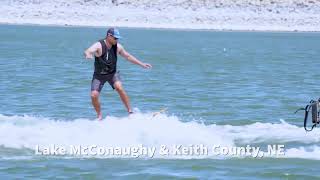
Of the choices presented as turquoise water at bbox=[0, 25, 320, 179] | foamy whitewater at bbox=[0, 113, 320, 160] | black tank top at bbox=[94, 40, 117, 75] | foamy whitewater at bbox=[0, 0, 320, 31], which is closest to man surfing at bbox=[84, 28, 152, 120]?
black tank top at bbox=[94, 40, 117, 75]

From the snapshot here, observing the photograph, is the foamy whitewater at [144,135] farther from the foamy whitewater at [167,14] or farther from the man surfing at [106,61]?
the foamy whitewater at [167,14]

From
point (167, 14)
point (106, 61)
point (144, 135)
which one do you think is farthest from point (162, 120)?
point (167, 14)

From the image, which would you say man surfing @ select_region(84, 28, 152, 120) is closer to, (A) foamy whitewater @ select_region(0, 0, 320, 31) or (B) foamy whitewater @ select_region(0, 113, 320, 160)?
(B) foamy whitewater @ select_region(0, 113, 320, 160)

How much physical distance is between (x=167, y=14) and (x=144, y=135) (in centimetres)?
6468

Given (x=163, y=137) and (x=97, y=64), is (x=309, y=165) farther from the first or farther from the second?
(x=97, y=64)

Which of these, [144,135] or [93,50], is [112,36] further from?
[144,135]

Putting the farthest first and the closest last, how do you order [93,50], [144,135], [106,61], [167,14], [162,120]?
[167,14] → [106,61] → [93,50] → [162,120] → [144,135]

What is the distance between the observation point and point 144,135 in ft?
40.6

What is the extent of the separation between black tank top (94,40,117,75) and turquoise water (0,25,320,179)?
2.46ft

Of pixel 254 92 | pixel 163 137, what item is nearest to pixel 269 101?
pixel 254 92

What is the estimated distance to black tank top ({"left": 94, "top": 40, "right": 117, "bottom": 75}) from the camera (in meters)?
13.5

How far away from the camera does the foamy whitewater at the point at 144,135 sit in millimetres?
12086

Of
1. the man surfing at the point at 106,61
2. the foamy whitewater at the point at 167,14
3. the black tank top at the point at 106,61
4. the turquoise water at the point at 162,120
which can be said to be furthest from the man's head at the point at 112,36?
the foamy whitewater at the point at 167,14

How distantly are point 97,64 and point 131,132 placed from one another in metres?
1.66
